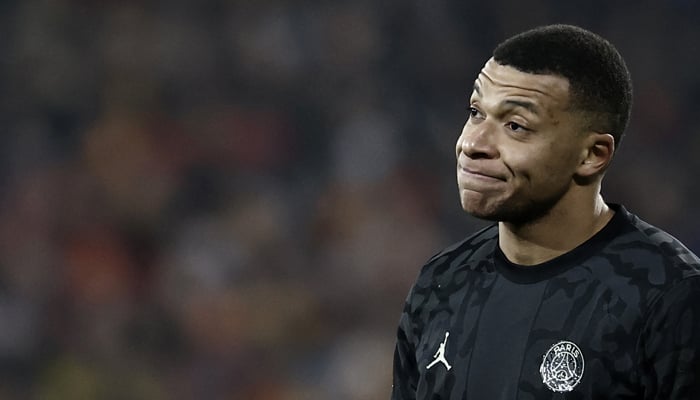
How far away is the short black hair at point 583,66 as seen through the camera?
7.45ft

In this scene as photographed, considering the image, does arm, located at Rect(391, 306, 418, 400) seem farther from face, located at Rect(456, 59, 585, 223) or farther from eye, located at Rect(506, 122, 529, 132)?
eye, located at Rect(506, 122, 529, 132)

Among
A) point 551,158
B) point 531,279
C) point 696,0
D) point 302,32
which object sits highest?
point 696,0

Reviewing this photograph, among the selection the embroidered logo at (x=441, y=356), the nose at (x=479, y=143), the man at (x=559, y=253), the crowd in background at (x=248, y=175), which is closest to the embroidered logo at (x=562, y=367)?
the man at (x=559, y=253)

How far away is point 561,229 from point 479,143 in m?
0.23

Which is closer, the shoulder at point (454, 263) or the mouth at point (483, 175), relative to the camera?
the mouth at point (483, 175)

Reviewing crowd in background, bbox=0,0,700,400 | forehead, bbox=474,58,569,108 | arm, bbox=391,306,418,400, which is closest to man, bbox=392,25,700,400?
forehead, bbox=474,58,569,108

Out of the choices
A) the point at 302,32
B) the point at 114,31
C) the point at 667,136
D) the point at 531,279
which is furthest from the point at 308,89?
the point at 531,279

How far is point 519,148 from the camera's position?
2283 millimetres

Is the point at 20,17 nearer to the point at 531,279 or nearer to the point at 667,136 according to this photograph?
the point at 667,136

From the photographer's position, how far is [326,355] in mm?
5570

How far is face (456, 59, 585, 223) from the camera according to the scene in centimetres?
227

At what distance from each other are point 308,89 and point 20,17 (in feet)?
4.96

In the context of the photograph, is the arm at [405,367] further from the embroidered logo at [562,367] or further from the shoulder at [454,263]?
the embroidered logo at [562,367]

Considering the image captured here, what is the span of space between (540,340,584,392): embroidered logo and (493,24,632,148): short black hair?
416 mm
